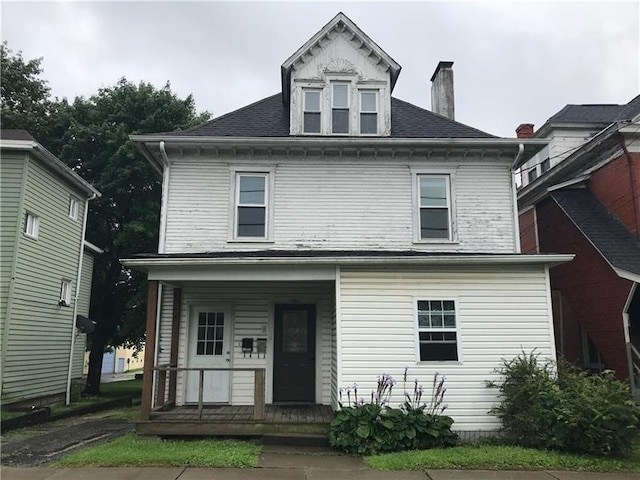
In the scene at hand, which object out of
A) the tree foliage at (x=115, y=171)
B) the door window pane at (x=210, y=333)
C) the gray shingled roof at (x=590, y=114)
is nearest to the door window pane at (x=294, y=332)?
the door window pane at (x=210, y=333)

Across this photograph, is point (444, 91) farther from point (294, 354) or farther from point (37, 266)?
point (37, 266)

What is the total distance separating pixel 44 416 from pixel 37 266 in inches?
153

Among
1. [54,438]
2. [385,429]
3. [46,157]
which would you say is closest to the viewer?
[385,429]

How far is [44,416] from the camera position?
36.5 ft

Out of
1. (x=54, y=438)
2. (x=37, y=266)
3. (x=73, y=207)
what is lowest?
(x=54, y=438)

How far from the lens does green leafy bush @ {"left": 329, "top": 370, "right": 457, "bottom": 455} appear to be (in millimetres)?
7633

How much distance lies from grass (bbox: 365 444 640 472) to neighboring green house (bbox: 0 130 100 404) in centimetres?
935

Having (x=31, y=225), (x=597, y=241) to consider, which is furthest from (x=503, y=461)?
(x=31, y=225)

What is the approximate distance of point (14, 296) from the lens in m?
11.5

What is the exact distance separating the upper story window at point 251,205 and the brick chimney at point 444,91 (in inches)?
222

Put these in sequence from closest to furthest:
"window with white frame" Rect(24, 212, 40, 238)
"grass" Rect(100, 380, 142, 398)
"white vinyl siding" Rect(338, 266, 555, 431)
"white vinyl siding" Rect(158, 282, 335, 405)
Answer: "white vinyl siding" Rect(338, 266, 555, 431)
"white vinyl siding" Rect(158, 282, 335, 405)
"window with white frame" Rect(24, 212, 40, 238)
"grass" Rect(100, 380, 142, 398)

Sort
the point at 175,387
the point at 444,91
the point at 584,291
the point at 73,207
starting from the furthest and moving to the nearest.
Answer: the point at 73,207 → the point at 444,91 → the point at 584,291 → the point at 175,387

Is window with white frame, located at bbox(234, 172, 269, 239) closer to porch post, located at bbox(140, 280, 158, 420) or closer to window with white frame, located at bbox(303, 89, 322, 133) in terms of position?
window with white frame, located at bbox(303, 89, 322, 133)

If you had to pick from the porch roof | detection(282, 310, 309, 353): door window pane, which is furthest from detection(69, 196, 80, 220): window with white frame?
detection(282, 310, 309, 353): door window pane
